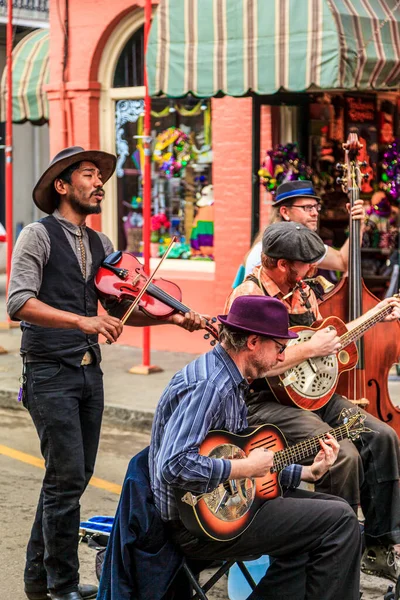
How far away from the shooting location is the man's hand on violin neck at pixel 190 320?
17.1 feet

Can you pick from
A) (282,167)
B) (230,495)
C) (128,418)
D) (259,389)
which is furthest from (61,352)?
(282,167)

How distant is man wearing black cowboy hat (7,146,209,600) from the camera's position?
518 cm

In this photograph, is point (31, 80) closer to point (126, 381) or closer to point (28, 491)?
point (126, 381)

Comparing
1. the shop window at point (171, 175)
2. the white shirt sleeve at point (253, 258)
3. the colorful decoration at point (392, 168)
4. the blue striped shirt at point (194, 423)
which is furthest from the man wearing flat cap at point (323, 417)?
the shop window at point (171, 175)

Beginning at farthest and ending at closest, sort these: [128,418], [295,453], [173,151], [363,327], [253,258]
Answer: [173,151]
[128,418]
[253,258]
[363,327]
[295,453]

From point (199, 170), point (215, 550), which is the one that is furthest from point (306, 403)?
point (199, 170)

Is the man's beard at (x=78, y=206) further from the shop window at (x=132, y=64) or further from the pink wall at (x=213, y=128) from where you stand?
the shop window at (x=132, y=64)

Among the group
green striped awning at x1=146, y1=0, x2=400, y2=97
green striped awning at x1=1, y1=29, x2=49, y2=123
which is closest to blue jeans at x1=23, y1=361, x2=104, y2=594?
Answer: green striped awning at x1=146, y1=0, x2=400, y2=97

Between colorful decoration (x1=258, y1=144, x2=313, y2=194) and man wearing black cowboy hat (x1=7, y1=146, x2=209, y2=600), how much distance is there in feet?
17.7

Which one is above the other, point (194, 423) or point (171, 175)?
point (171, 175)

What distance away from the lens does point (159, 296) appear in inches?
210

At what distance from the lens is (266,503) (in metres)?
4.52

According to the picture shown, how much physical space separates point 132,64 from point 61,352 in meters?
7.85

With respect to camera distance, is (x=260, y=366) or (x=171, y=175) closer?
(x=260, y=366)
